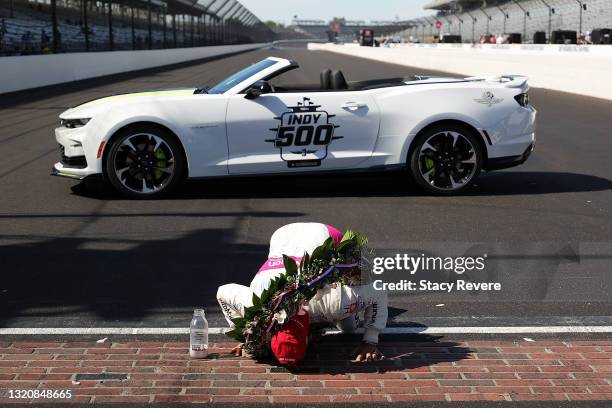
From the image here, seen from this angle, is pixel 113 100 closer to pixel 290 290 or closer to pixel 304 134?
pixel 304 134

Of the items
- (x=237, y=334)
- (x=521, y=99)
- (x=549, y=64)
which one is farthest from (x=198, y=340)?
(x=549, y=64)

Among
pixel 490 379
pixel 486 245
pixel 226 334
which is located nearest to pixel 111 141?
pixel 486 245

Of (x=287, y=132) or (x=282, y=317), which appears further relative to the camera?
(x=287, y=132)

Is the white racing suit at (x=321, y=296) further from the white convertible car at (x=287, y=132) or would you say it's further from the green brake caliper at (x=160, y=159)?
the green brake caliper at (x=160, y=159)

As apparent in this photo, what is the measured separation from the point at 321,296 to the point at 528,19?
49.2 meters

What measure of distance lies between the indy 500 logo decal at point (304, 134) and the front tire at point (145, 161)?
94 centimetres

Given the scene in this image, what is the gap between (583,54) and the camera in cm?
2472

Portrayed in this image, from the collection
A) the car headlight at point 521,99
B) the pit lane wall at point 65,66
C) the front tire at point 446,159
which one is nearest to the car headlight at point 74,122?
the front tire at point 446,159

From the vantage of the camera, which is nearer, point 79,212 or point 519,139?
point 79,212

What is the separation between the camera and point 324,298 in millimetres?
4457

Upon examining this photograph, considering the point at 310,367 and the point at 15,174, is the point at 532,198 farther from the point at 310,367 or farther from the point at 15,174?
the point at 15,174

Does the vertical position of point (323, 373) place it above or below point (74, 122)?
below

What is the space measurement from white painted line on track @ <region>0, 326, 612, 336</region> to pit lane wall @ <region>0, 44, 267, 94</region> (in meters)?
22.0

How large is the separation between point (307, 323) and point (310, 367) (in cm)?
22
